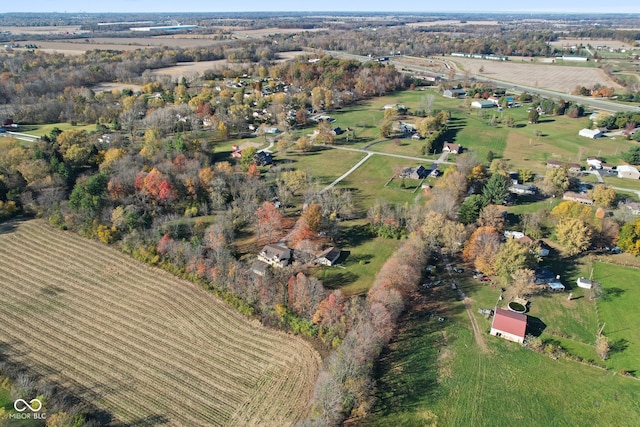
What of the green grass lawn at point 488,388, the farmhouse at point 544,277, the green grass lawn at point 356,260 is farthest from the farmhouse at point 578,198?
the green grass lawn at point 488,388

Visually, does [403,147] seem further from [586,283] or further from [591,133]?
[586,283]

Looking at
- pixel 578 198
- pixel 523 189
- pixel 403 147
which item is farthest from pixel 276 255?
pixel 403 147

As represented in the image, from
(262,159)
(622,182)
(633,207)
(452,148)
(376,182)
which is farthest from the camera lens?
(452,148)

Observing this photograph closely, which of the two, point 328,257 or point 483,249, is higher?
point 483,249

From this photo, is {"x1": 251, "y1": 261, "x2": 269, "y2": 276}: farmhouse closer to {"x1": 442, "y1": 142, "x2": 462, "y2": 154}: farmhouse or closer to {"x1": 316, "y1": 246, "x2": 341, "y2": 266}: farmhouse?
{"x1": 316, "y1": 246, "x2": 341, "y2": 266}: farmhouse

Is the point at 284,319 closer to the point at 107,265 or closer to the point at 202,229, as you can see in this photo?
the point at 202,229

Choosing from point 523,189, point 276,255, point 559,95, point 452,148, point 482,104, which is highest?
point 559,95

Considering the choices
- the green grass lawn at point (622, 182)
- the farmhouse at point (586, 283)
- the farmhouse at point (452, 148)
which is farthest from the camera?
the farmhouse at point (452, 148)

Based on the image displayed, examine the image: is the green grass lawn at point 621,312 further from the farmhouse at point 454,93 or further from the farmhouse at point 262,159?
the farmhouse at point 454,93
